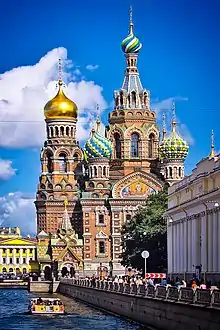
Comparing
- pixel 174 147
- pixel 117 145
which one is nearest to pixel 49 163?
pixel 117 145

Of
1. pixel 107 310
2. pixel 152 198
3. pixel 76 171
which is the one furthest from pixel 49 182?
pixel 107 310

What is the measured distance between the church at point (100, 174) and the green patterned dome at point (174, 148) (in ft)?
0.31

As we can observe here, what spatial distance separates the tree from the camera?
6819 cm

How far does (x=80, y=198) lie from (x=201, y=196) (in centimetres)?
5142

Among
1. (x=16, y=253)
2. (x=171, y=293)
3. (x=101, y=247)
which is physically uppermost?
(x=101, y=247)

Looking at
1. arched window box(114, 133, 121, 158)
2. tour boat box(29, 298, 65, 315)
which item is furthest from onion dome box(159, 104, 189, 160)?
tour boat box(29, 298, 65, 315)

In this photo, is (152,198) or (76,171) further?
(76,171)

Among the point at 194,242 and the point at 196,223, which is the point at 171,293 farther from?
the point at 194,242

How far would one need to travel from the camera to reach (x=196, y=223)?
1941 inches

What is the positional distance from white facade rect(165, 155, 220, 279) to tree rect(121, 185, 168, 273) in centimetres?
872

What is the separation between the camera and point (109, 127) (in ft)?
336

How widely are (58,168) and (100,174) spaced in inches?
227

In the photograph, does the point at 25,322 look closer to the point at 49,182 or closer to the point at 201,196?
the point at 201,196

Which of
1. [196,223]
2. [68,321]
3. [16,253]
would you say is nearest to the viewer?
[68,321]
